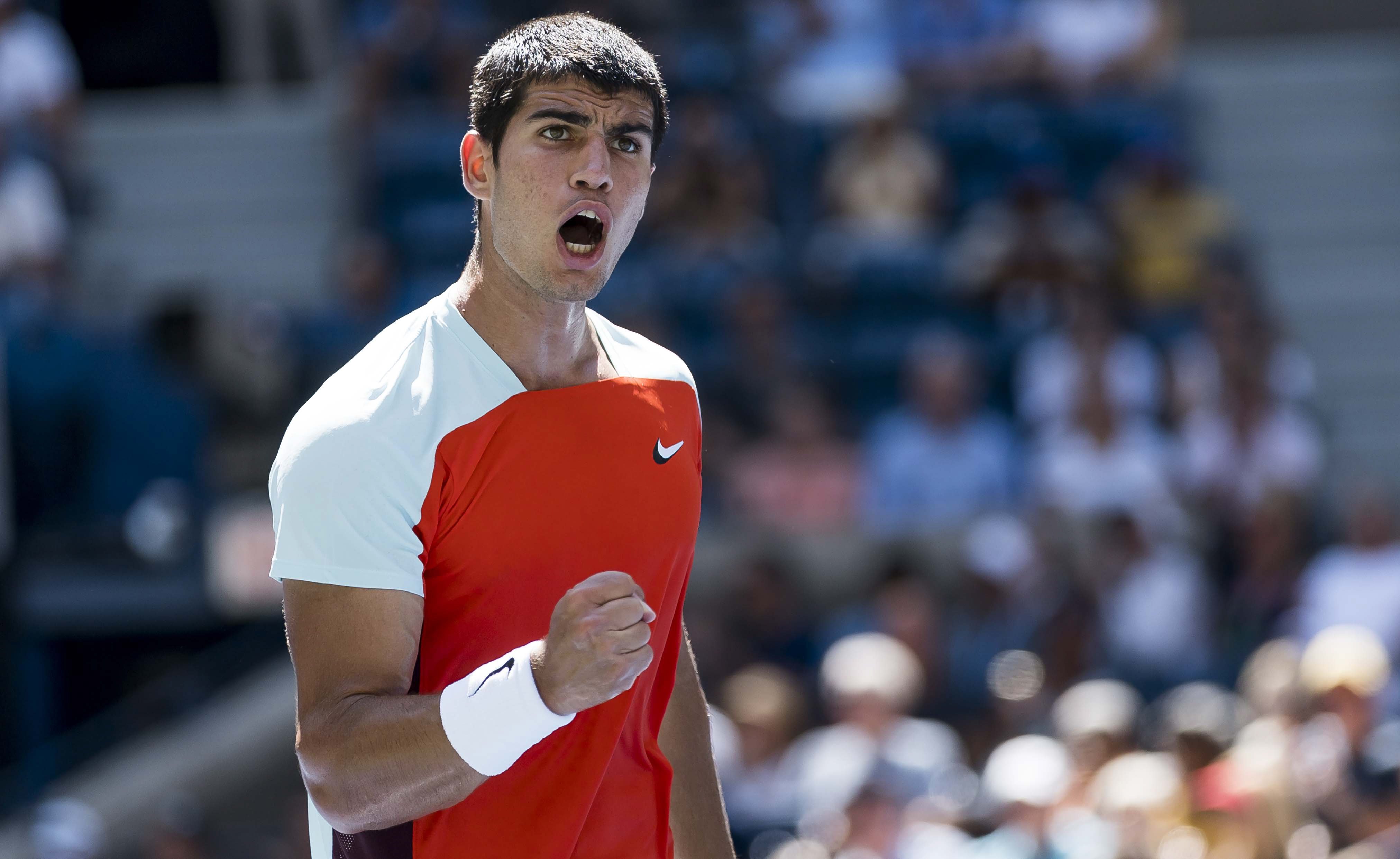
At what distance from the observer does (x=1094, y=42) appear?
10.7 metres

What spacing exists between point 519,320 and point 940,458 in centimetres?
632

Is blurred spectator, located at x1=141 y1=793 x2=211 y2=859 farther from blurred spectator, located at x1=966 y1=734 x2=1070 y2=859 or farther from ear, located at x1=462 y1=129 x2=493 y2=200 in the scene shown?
ear, located at x1=462 y1=129 x2=493 y2=200

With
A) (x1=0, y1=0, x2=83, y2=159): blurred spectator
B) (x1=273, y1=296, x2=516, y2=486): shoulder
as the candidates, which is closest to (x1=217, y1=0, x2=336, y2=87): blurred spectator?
(x1=0, y1=0, x2=83, y2=159): blurred spectator

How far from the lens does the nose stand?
2.30 meters

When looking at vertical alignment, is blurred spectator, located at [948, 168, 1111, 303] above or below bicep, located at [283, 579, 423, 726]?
above

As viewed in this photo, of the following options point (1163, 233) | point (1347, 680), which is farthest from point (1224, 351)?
point (1347, 680)

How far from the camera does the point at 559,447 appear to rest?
236 cm

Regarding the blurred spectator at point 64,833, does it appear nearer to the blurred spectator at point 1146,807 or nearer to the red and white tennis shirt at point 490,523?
the blurred spectator at point 1146,807

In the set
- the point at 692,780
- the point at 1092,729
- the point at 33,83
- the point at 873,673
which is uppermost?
the point at 33,83

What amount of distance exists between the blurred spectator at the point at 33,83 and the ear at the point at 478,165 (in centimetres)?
888

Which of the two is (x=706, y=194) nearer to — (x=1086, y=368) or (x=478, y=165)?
(x=1086, y=368)

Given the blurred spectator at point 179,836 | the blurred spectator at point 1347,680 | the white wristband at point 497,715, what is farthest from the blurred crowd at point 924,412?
the white wristband at point 497,715

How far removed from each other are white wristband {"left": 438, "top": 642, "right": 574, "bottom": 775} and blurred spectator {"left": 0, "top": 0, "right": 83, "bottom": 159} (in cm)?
934

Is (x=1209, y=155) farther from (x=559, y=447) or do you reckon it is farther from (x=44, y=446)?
(x=559, y=447)
